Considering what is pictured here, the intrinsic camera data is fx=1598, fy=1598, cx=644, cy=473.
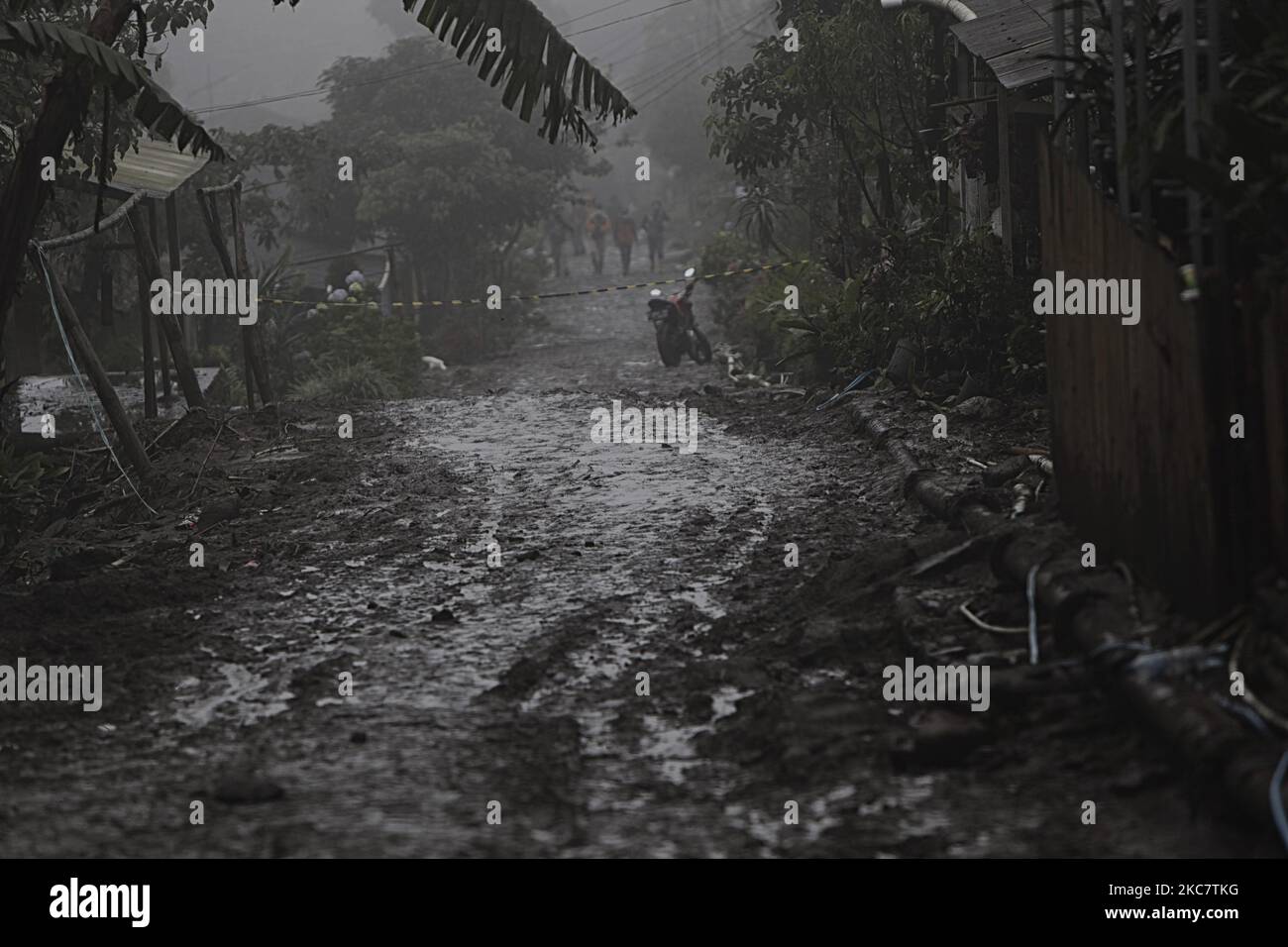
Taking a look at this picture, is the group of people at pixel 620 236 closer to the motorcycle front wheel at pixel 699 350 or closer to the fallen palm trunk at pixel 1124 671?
the motorcycle front wheel at pixel 699 350

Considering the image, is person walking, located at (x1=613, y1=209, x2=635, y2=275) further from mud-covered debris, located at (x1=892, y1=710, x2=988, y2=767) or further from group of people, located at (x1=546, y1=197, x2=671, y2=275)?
mud-covered debris, located at (x1=892, y1=710, x2=988, y2=767)

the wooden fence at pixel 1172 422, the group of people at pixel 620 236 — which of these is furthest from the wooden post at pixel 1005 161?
the group of people at pixel 620 236

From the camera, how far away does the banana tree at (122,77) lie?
302 inches

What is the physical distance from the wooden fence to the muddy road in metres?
0.64

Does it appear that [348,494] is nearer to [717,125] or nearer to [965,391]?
[965,391]

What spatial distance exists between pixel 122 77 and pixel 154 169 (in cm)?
1020

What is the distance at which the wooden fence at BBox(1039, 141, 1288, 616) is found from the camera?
214 inches

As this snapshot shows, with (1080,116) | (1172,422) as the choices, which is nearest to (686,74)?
(1080,116)

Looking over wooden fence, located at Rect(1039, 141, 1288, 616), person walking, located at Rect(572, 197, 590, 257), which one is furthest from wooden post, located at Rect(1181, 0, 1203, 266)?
person walking, located at Rect(572, 197, 590, 257)

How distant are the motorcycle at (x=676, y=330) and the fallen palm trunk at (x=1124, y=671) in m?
12.8

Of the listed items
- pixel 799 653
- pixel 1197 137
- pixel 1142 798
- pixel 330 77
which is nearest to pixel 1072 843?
pixel 1142 798

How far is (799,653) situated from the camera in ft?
22.3

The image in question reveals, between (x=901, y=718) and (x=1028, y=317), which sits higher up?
(x=1028, y=317)
